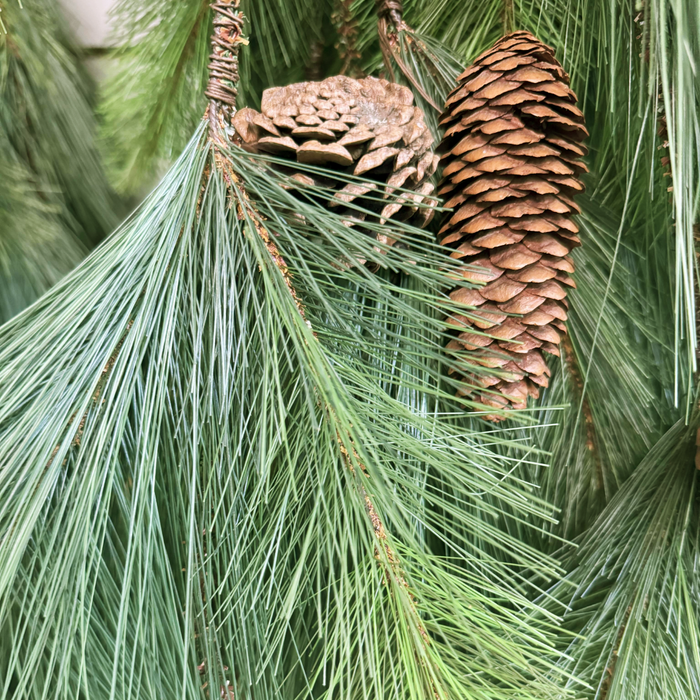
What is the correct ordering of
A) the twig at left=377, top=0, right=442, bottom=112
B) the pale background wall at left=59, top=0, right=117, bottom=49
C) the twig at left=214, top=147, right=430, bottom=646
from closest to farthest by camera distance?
the twig at left=214, top=147, right=430, bottom=646, the twig at left=377, top=0, right=442, bottom=112, the pale background wall at left=59, top=0, right=117, bottom=49

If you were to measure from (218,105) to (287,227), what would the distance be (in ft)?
0.24

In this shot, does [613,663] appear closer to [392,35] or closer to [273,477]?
[273,477]

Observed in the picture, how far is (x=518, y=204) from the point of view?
266 millimetres

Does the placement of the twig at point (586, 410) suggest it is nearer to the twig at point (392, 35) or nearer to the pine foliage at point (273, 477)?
the pine foliage at point (273, 477)

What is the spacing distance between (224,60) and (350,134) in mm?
66

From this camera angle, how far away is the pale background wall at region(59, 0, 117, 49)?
47 cm

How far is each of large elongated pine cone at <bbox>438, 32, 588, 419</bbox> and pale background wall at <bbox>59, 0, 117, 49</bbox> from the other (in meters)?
0.38

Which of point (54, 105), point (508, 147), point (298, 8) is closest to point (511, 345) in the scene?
point (508, 147)

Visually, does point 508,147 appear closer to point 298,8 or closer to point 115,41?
point 298,8

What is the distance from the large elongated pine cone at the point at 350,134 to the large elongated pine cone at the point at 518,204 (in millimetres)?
27

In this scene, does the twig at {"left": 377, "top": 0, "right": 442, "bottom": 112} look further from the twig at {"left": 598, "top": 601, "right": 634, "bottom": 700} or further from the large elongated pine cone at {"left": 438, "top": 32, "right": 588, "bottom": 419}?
the twig at {"left": 598, "top": 601, "right": 634, "bottom": 700}

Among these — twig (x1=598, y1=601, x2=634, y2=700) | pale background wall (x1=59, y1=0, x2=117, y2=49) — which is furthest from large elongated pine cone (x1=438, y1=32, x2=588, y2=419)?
pale background wall (x1=59, y1=0, x2=117, y2=49)

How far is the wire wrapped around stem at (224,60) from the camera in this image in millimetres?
241

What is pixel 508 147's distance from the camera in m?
0.27
